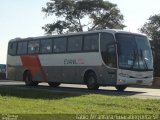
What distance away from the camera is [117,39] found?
82.3 ft

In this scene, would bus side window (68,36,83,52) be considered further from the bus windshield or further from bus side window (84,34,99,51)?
the bus windshield

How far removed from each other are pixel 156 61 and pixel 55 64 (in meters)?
35.2

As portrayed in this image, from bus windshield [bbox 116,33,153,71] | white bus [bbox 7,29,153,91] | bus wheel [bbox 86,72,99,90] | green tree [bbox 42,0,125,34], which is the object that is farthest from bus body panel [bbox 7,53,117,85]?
green tree [bbox 42,0,125,34]

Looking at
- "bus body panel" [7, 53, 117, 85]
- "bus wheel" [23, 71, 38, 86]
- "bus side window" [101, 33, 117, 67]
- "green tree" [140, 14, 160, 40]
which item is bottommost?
"bus wheel" [23, 71, 38, 86]

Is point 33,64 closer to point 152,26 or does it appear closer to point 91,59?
point 91,59

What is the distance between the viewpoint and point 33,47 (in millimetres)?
32000

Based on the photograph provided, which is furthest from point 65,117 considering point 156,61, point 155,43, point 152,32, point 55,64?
point 152,32

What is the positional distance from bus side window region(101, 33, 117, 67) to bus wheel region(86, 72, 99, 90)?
1446 millimetres

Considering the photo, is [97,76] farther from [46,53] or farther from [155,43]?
[155,43]

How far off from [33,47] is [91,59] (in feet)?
22.1

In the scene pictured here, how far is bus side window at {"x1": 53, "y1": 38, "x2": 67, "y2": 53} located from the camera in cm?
2886

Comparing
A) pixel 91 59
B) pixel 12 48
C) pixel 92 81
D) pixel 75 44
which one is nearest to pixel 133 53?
pixel 91 59

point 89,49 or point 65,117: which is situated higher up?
point 89,49

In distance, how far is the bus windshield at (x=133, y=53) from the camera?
24.9 m
